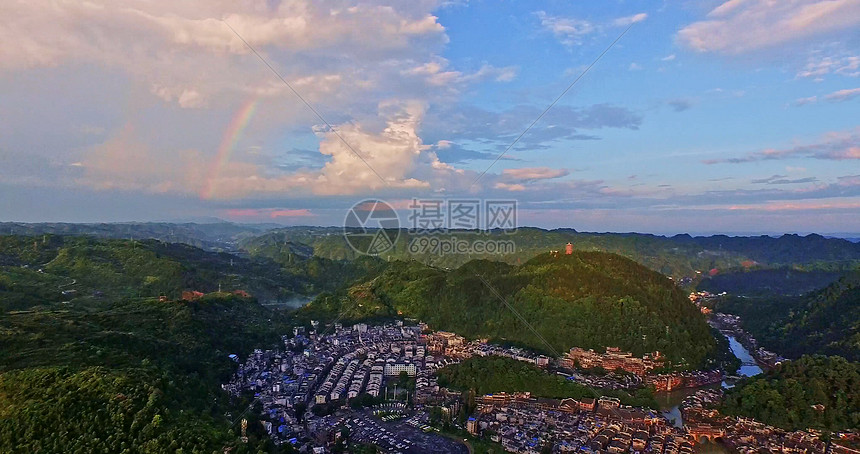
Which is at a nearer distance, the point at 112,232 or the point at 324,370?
the point at 324,370

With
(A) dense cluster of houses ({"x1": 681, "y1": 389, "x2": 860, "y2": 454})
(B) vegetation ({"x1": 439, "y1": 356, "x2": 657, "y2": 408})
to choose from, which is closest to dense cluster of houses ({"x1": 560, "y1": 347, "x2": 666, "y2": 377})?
(B) vegetation ({"x1": 439, "y1": 356, "x2": 657, "y2": 408})

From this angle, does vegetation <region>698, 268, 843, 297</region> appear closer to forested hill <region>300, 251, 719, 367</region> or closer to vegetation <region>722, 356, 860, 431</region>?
forested hill <region>300, 251, 719, 367</region>

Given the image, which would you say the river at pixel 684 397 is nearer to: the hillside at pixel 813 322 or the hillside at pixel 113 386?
the hillside at pixel 813 322

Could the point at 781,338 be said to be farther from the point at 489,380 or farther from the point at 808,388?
the point at 489,380

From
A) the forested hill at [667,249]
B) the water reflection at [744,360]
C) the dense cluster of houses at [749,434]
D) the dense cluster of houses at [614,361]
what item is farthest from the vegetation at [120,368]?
the forested hill at [667,249]

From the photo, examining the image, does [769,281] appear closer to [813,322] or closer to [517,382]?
[813,322]

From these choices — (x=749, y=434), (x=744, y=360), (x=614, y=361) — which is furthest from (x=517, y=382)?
(x=744, y=360)
